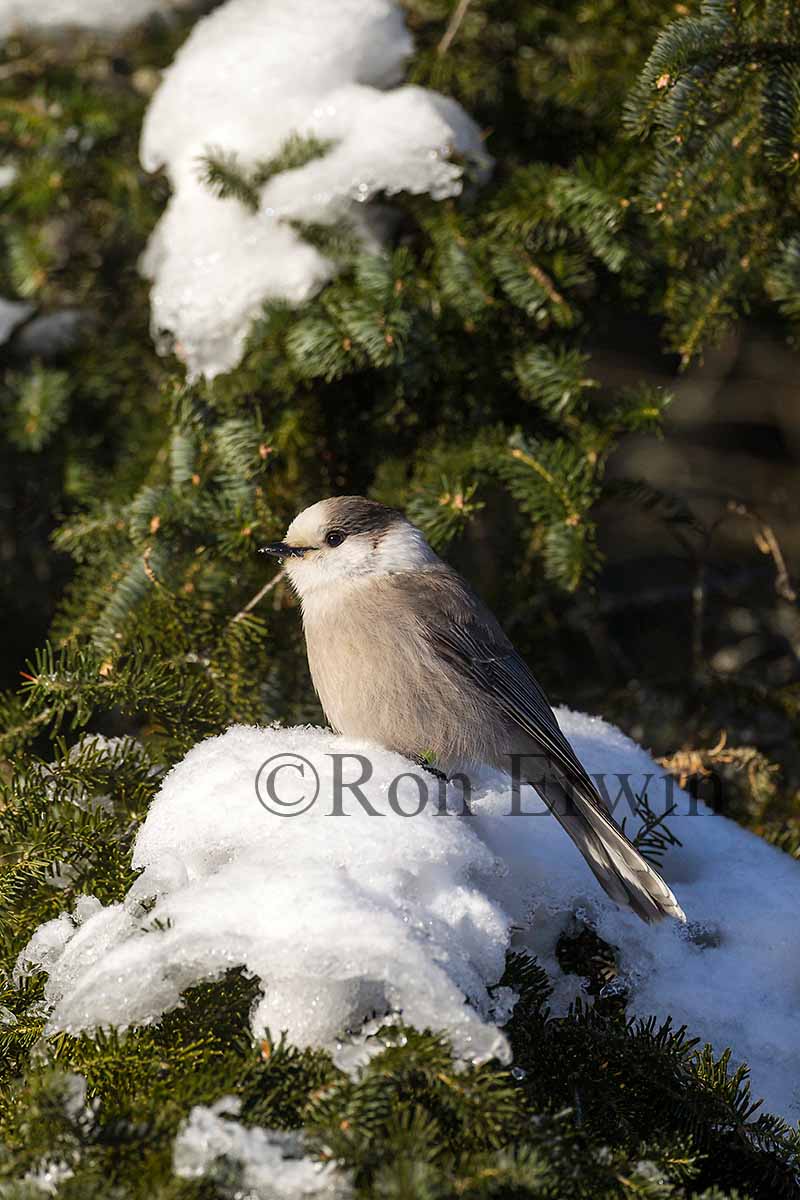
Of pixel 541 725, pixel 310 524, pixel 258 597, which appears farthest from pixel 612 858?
pixel 310 524

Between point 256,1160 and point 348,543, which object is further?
point 348,543

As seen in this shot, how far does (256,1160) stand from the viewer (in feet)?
4.30

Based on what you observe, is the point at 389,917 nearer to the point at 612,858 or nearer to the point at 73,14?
the point at 612,858

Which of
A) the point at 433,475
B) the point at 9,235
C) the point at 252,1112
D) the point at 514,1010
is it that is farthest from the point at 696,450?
the point at 252,1112

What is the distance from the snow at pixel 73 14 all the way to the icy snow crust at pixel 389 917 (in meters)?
2.64

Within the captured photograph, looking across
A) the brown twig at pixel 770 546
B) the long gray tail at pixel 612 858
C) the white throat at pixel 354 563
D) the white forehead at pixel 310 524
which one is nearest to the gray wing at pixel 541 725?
the long gray tail at pixel 612 858

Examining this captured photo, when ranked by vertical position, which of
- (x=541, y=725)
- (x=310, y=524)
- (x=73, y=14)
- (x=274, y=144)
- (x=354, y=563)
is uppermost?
(x=73, y=14)

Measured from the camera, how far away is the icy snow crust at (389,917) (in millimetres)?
1532

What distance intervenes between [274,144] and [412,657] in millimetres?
1550

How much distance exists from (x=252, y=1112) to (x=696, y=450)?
3957 mm

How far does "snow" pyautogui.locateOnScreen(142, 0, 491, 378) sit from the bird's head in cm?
52

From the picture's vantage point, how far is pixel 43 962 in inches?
73.2

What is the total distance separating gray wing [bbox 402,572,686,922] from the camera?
2070 mm

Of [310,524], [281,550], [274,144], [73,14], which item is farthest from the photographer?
[73,14]
